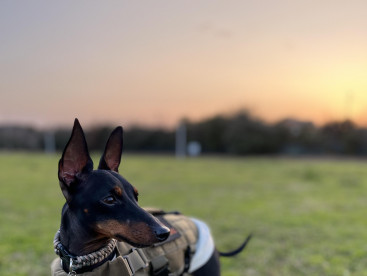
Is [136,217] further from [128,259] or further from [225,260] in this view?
[225,260]

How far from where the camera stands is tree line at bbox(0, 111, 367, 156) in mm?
28812

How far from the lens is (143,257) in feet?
6.24

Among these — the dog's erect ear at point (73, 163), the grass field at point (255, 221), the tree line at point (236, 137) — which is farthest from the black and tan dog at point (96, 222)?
the tree line at point (236, 137)

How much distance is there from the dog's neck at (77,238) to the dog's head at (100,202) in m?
0.02

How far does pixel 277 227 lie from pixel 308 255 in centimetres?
132

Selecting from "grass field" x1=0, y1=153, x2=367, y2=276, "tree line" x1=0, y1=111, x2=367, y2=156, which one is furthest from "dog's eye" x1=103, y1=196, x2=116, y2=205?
"tree line" x1=0, y1=111, x2=367, y2=156

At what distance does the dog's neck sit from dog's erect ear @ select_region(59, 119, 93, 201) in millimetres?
120

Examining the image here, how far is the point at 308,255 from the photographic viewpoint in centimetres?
404

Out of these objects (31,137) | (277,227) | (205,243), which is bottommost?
(31,137)

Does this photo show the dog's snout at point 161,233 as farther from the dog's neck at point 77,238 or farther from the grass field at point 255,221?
the grass field at point 255,221

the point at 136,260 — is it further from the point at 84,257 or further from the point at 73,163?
the point at 73,163

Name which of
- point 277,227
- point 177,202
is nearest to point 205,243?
point 277,227

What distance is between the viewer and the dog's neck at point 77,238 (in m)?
1.64

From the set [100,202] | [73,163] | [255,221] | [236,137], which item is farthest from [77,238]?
[236,137]
